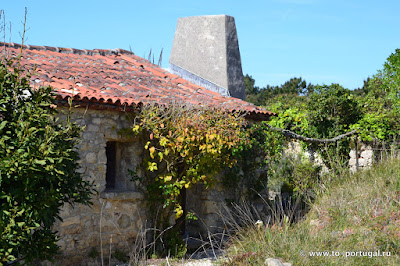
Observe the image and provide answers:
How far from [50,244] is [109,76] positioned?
544cm

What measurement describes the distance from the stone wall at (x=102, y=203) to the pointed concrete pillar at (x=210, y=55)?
3809 millimetres

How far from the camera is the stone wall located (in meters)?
7.52

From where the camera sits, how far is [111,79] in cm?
947

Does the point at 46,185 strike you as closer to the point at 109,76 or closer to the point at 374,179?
the point at 109,76

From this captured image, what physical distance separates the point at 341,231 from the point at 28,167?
506cm

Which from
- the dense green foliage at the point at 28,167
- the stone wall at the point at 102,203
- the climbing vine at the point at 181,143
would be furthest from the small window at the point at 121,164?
the dense green foliage at the point at 28,167

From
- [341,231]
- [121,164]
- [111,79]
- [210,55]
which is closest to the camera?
[341,231]

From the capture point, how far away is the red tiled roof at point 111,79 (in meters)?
7.92

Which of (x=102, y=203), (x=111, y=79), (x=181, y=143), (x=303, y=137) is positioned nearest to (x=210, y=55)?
(x=111, y=79)

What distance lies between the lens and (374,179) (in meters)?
9.35

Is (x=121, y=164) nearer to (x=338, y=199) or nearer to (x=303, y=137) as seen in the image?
(x=338, y=199)

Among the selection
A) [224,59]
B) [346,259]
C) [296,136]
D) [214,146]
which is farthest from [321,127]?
[346,259]

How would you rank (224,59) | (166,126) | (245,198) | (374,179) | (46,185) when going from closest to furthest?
(46,185)
(166,126)
(374,179)
(245,198)
(224,59)

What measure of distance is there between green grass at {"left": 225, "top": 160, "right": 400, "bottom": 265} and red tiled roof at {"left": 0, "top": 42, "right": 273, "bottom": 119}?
2.60 meters
